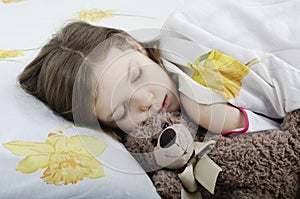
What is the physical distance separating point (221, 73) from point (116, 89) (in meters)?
0.21

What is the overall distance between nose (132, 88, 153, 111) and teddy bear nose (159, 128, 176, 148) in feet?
0.22

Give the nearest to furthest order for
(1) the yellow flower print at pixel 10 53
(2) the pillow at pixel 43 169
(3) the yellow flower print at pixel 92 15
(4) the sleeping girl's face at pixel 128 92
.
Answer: (2) the pillow at pixel 43 169 < (4) the sleeping girl's face at pixel 128 92 < (1) the yellow flower print at pixel 10 53 < (3) the yellow flower print at pixel 92 15

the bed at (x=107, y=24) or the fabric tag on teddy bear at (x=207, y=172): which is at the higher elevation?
the bed at (x=107, y=24)

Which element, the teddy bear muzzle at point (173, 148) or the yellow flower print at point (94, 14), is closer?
the teddy bear muzzle at point (173, 148)

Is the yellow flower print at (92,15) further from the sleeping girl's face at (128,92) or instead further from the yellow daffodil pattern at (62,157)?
the yellow daffodil pattern at (62,157)

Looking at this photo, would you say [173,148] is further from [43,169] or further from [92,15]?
[92,15]

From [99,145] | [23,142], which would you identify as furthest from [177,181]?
[23,142]

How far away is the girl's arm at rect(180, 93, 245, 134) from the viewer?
95 cm

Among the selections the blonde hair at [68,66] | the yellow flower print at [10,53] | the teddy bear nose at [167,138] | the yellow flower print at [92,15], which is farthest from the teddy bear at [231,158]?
the yellow flower print at [92,15]

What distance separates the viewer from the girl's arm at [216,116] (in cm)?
95

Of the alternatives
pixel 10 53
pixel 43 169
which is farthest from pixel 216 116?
pixel 10 53

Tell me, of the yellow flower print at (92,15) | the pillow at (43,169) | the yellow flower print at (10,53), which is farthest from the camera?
the yellow flower print at (92,15)

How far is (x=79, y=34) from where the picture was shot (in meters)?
1.04

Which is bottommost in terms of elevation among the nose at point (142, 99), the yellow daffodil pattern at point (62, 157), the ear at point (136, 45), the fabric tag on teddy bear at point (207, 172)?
the fabric tag on teddy bear at point (207, 172)
